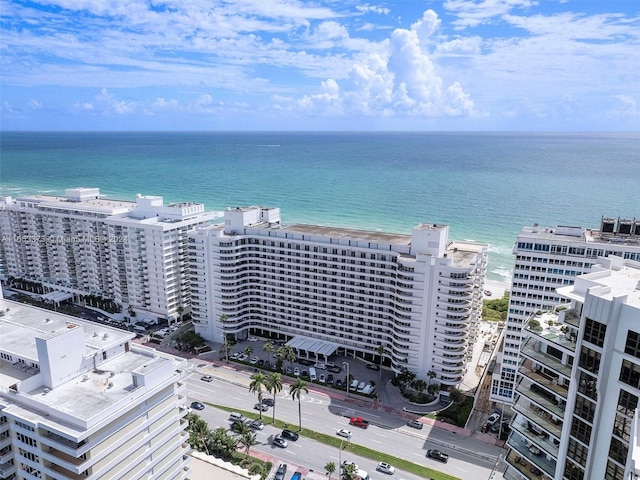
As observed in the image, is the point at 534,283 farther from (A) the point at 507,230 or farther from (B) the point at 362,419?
(A) the point at 507,230

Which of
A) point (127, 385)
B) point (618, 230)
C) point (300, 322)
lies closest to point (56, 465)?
point (127, 385)

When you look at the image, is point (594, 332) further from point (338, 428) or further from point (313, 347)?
point (313, 347)

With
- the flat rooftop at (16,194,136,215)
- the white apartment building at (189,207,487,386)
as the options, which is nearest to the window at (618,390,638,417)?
the white apartment building at (189,207,487,386)

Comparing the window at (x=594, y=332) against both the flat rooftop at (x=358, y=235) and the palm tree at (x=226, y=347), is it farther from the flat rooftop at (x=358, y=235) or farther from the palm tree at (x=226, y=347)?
the palm tree at (x=226, y=347)

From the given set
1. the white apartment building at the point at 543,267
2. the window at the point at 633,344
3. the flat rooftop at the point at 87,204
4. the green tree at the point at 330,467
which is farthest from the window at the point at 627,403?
the flat rooftop at the point at 87,204

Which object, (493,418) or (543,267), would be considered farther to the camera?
(493,418)

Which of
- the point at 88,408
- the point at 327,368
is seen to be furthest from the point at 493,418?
the point at 88,408

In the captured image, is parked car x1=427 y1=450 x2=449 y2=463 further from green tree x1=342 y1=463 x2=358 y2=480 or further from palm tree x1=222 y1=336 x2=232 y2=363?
palm tree x1=222 y1=336 x2=232 y2=363
